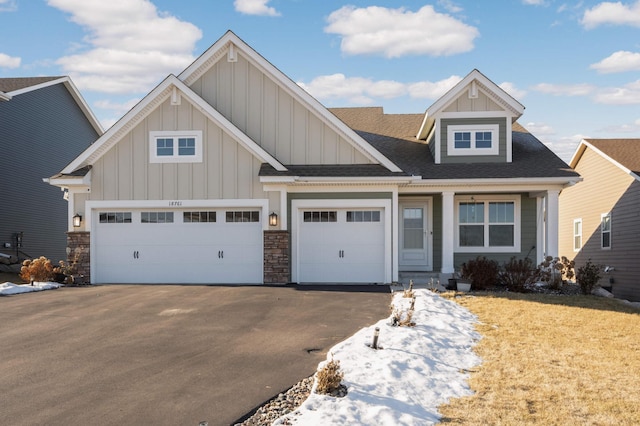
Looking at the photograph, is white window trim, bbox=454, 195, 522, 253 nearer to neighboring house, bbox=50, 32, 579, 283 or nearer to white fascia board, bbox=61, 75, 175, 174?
neighboring house, bbox=50, 32, 579, 283

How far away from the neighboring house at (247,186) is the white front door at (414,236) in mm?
1007

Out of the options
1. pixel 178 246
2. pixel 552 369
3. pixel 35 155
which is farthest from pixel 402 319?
pixel 35 155

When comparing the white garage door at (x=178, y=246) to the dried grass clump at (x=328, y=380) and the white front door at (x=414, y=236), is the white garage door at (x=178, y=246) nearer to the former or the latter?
the white front door at (x=414, y=236)

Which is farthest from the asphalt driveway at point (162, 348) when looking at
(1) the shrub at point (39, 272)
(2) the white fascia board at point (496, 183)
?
(2) the white fascia board at point (496, 183)

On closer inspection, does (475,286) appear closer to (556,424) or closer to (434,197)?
(434,197)

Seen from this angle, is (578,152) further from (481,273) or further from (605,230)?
(481,273)

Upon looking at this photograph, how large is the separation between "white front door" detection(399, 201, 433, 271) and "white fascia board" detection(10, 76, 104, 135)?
630 inches

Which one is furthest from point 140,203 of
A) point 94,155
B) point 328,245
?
point 328,245

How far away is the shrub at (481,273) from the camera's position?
16188 mm

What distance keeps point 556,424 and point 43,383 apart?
5.81 metres

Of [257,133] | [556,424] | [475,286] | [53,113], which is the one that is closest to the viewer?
[556,424]

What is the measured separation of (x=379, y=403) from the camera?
20.6 ft

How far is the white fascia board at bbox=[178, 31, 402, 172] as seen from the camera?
1691 centimetres

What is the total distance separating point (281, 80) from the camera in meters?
17.4
